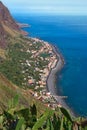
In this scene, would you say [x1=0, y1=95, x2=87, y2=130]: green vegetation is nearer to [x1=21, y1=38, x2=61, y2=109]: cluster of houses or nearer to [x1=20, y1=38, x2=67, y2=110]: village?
[x1=20, y1=38, x2=67, y2=110]: village

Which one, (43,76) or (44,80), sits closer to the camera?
(44,80)

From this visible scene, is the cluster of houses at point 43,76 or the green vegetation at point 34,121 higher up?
the cluster of houses at point 43,76

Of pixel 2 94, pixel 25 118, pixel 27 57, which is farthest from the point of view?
pixel 27 57

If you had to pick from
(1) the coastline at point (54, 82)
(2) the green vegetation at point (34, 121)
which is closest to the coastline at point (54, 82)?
(1) the coastline at point (54, 82)

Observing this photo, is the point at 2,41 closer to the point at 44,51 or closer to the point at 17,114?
the point at 44,51

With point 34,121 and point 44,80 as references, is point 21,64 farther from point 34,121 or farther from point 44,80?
point 34,121

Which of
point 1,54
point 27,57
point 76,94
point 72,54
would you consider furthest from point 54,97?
point 72,54

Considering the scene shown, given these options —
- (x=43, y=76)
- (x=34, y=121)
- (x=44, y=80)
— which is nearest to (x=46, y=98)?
(x=44, y=80)

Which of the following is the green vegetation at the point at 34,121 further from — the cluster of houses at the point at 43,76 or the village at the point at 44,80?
the cluster of houses at the point at 43,76
